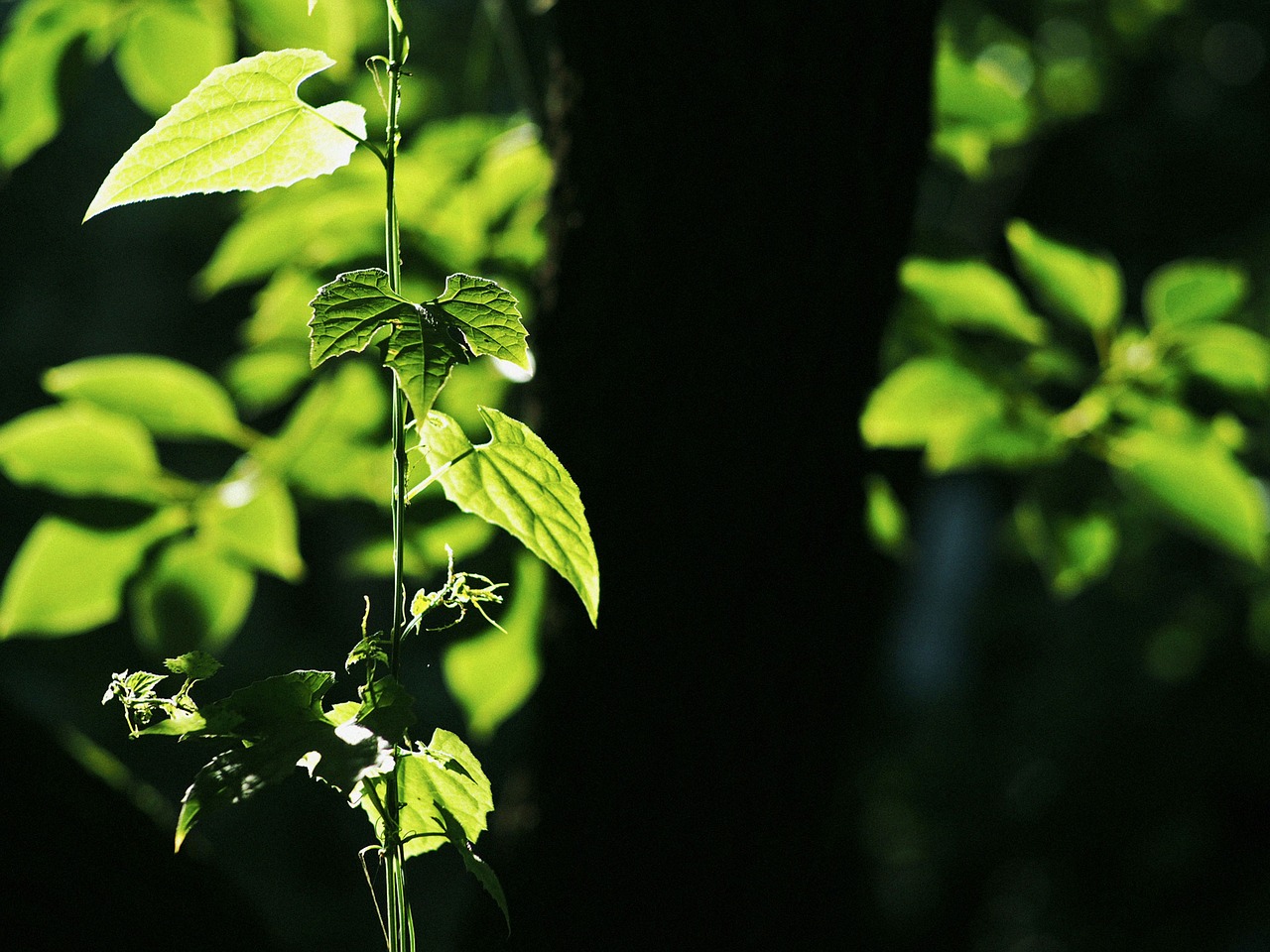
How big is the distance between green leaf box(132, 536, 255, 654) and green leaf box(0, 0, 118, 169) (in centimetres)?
29

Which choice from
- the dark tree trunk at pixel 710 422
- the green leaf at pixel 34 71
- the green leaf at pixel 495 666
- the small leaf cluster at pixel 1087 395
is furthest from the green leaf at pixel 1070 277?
the green leaf at pixel 34 71

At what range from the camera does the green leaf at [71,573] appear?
67 centimetres

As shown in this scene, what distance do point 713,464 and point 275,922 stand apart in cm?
455

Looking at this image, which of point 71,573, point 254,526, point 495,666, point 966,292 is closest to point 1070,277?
point 966,292

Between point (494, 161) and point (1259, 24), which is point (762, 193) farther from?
point (1259, 24)

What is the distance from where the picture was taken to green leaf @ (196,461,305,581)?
71cm

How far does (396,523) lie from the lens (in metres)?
0.29

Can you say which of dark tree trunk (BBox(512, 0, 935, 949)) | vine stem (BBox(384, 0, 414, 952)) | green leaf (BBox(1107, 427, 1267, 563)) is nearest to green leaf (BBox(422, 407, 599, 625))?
vine stem (BBox(384, 0, 414, 952))

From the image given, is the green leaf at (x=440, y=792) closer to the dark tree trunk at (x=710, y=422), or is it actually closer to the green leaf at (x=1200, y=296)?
the dark tree trunk at (x=710, y=422)

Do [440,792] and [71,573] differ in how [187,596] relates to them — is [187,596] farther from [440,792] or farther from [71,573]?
[440,792]

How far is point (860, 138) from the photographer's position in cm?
57

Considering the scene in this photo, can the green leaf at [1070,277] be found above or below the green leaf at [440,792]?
above

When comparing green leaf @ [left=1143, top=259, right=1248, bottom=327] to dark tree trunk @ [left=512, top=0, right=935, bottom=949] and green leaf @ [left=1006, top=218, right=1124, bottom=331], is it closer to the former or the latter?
green leaf @ [left=1006, top=218, right=1124, bottom=331]

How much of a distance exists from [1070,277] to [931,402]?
133 millimetres
